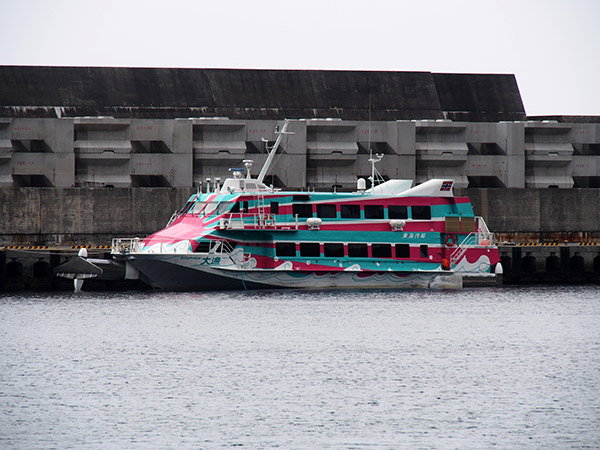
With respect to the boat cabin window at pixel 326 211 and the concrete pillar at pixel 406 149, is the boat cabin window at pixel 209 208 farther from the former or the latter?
the concrete pillar at pixel 406 149

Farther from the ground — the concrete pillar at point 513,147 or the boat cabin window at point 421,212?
the concrete pillar at point 513,147

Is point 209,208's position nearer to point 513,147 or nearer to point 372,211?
point 372,211

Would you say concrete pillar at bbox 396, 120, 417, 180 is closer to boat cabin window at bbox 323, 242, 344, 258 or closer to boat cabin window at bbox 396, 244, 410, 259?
boat cabin window at bbox 396, 244, 410, 259

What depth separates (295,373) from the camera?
27.5 meters

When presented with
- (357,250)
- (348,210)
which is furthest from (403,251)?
(348,210)

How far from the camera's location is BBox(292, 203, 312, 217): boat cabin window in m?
42.8

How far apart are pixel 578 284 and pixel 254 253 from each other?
1740cm

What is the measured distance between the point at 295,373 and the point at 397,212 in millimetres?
17316

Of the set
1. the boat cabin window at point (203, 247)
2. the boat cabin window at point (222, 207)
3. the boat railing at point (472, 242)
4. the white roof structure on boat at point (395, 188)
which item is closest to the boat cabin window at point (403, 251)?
the boat railing at point (472, 242)

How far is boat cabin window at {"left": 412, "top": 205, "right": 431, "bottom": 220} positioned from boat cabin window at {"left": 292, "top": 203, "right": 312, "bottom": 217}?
4345 millimetres

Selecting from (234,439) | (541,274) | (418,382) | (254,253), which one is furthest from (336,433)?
(541,274)

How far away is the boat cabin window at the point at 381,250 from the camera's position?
43.6 metres

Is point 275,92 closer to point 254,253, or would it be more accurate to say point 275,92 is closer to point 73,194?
point 73,194

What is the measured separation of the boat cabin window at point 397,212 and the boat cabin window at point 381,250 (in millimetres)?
1195
